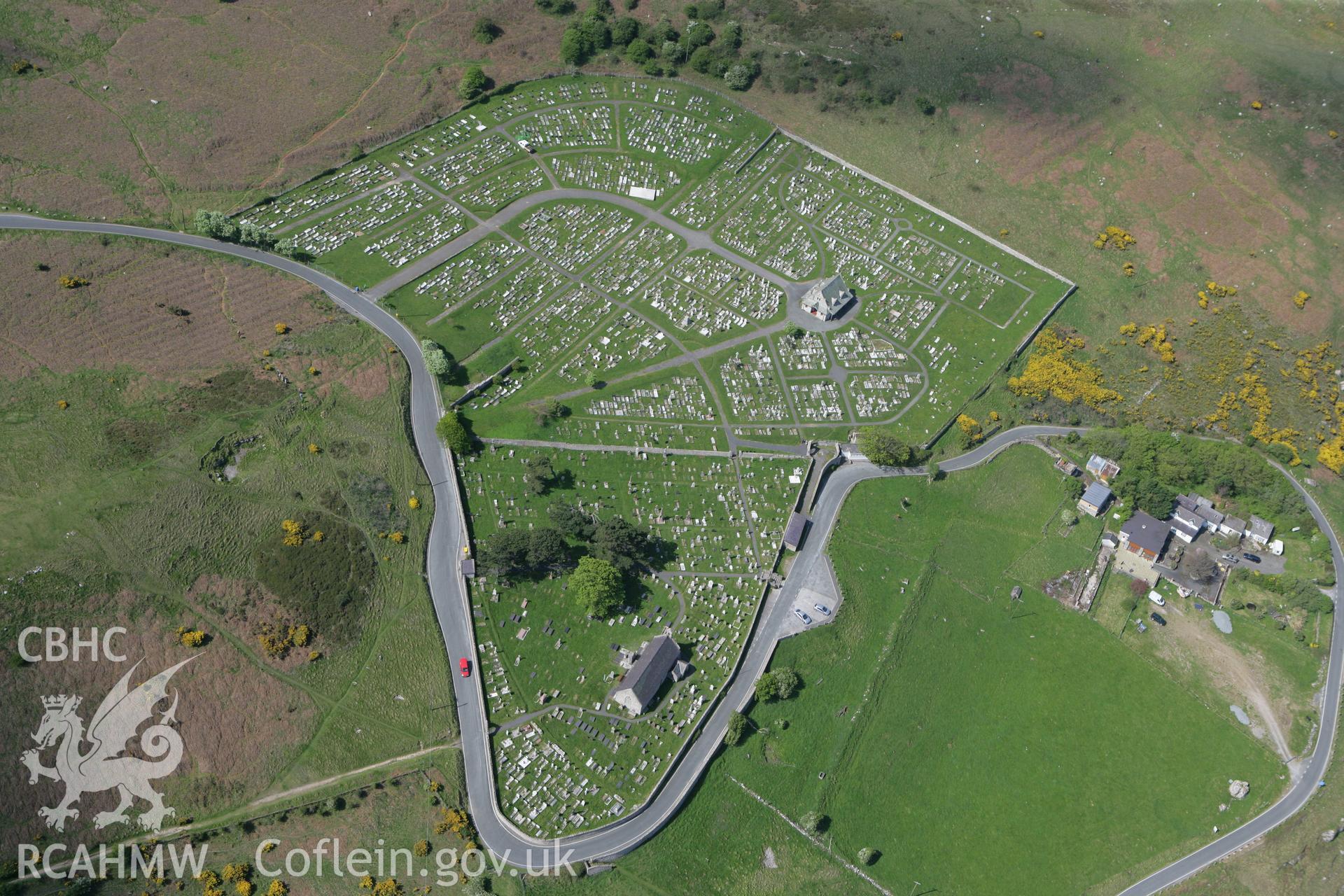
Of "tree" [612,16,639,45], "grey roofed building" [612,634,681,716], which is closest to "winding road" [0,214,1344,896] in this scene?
"grey roofed building" [612,634,681,716]

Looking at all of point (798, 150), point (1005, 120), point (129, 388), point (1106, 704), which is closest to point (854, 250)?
point (798, 150)

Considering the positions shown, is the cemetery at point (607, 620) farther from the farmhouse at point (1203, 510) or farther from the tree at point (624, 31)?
the tree at point (624, 31)

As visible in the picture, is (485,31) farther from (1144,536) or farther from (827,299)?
(1144,536)

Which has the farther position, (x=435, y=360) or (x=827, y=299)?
(x=827, y=299)

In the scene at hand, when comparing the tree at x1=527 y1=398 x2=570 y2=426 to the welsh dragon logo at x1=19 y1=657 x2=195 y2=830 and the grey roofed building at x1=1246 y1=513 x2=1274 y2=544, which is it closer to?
the welsh dragon logo at x1=19 y1=657 x2=195 y2=830

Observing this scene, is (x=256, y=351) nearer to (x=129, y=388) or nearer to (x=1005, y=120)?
(x=129, y=388)

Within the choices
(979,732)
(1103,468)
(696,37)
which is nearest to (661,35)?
(696,37)
